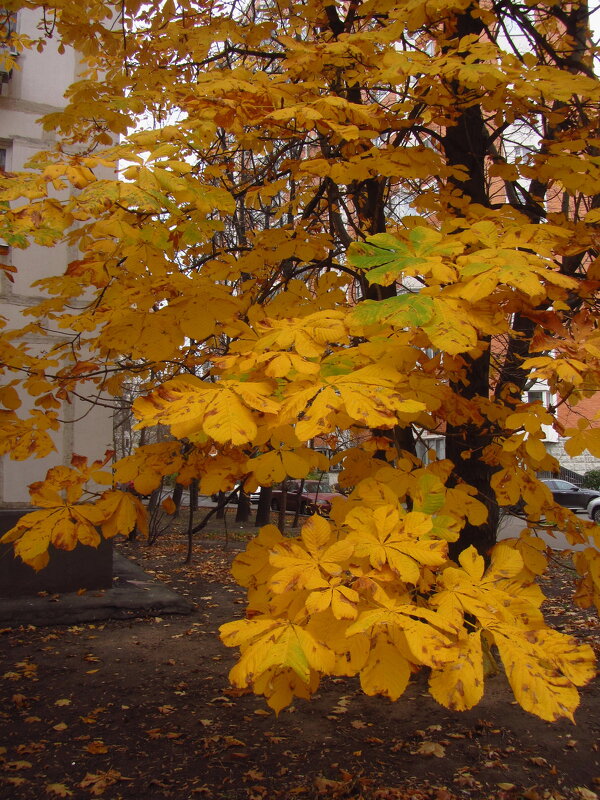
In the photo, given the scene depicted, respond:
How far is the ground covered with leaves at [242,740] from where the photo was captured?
3.28 metres

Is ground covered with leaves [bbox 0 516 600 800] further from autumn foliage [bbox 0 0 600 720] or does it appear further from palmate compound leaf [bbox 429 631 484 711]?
palmate compound leaf [bbox 429 631 484 711]

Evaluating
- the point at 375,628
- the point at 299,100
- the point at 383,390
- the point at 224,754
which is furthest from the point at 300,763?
the point at 299,100

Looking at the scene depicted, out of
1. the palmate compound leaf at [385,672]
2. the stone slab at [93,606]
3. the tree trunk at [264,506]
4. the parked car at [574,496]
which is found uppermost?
the palmate compound leaf at [385,672]

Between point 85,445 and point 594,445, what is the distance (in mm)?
6492

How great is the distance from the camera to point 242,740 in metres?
3.88

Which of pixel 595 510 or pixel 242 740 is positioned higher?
pixel 242 740

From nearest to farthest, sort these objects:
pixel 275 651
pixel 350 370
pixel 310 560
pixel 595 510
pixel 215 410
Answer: pixel 275 651 → pixel 215 410 → pixel 310 560 → pixel 350 370 → pixel 595 510

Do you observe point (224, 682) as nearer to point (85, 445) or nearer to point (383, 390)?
point (85, 445)

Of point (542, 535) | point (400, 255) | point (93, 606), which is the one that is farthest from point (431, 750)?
point (542, 535)

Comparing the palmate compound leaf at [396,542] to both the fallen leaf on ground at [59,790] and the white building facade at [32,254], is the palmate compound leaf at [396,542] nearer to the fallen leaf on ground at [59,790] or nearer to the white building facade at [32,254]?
the fallen leaf on ground at [59,790]

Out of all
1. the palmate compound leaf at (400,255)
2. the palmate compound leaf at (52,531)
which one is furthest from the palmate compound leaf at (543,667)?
the palmate compound leaf at (52,531)

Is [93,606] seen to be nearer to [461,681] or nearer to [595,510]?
[461,681]

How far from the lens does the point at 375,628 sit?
1363 millimetres

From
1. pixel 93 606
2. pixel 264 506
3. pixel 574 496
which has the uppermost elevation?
pixel 93 606
